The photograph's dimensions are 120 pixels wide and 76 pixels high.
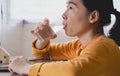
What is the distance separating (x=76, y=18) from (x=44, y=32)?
34cm

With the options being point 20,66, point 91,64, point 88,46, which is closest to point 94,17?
point 88,46

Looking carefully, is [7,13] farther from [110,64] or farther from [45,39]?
[110,64]

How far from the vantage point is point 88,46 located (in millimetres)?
964

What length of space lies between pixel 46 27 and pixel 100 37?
0.41 meters

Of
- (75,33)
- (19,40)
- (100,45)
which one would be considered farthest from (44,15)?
(100,45)

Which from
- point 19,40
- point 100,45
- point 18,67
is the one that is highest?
point 100,45

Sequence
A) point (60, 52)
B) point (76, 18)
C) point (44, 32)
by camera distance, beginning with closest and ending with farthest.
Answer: point (76, 18)
point (44, 32)
point (60, 52)

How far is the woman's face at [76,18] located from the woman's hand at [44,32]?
0.24 meters

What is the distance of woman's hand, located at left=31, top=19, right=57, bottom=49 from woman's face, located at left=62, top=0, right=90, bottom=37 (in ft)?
0.77

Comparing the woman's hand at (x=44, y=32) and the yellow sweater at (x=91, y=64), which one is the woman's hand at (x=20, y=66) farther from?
the woman's hand at (x=44, y=32)

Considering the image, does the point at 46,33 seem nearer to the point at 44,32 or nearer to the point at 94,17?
the point at 44,32

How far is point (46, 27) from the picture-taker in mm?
1354

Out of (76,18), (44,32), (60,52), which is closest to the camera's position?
(76,18)

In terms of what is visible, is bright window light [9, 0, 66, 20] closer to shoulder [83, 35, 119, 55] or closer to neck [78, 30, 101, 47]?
neck [78, 30, 101, 47]
